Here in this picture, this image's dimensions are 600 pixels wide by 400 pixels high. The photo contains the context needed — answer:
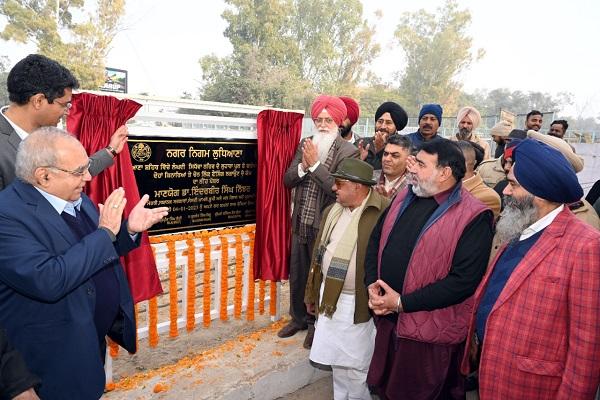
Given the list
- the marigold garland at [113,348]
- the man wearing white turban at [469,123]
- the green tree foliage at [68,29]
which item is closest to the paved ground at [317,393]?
the marigold garland at [113,348]

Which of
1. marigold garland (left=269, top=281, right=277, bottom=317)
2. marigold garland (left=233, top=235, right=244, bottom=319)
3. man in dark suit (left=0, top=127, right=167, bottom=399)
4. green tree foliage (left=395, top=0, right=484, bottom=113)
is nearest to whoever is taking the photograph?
man in dark suit (left=0, top=127, right=167, bottom=399)

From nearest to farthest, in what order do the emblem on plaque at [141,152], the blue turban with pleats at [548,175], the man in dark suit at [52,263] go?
1. the man in dark suit at [52,263]
2. the blue turban with pleats at [548,175]
3. the emblem on plaque at [141,152]

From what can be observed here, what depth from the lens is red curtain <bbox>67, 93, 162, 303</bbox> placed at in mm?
2777

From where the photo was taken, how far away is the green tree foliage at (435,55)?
57594mm

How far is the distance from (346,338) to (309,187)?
1392 millimetres

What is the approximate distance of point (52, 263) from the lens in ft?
5.30

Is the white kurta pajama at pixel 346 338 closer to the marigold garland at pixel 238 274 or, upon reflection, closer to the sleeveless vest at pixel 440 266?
the sleeveless vest at pixel 440 266

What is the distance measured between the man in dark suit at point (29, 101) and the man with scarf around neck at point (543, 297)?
8.62 ft

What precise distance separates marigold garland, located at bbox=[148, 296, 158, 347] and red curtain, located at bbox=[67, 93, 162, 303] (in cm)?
27

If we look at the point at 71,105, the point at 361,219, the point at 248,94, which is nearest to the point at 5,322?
the point at 71,105

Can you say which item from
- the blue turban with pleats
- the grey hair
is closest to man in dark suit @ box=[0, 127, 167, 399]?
the grey hair

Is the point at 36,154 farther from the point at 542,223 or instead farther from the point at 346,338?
the point at 542,223

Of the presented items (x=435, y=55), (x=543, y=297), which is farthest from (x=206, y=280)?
(x=435, y=55)

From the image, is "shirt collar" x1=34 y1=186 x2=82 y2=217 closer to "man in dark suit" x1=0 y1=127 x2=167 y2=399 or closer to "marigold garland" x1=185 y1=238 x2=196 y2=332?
"man in dark suit" x1=0 y1=127 x2=167 y2=399
